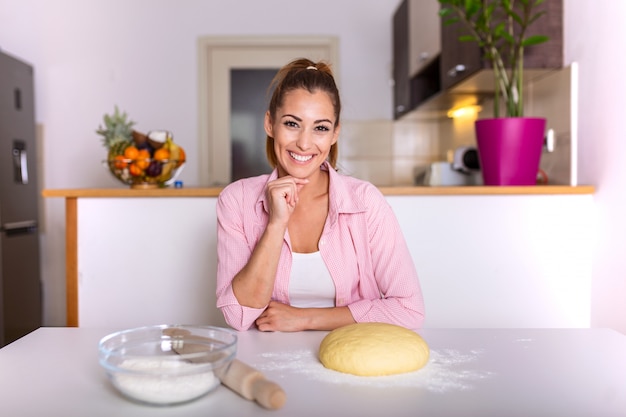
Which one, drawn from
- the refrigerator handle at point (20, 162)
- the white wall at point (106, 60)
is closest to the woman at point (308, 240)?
the refrigerator handle at point (20, 162)

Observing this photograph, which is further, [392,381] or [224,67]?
[224,67]

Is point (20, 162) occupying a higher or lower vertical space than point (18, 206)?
higher

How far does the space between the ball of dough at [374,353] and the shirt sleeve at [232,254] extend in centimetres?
44

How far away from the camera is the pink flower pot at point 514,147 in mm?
2158

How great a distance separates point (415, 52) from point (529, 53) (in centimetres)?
143

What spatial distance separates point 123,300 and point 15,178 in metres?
1.87

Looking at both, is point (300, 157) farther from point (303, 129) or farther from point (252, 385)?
point (252, 385)

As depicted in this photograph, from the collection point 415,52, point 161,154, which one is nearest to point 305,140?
point 161,154

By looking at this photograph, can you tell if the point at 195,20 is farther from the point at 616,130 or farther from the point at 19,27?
the point at 616,130

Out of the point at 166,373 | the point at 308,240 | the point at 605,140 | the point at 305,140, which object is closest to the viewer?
the point at 166,373

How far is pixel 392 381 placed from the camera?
85 centimetres

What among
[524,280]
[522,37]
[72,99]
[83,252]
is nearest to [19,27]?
[72,99]

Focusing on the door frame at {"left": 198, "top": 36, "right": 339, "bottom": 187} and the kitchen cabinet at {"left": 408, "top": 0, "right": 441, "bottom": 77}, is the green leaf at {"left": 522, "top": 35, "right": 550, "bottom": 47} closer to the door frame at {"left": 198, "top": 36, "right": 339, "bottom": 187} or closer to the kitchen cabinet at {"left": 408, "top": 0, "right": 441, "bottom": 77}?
the kitchen cabinet at {"left": 408, "top": 0, "right": 441, "bottom": 77}

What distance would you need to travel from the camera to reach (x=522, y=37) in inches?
88.6
